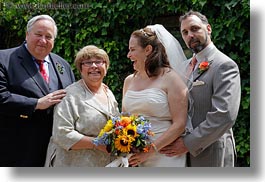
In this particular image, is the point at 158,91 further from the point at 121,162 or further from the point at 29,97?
the point at 29,97

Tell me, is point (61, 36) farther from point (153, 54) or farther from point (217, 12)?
point (217, 12)

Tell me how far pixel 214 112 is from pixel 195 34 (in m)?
0.52

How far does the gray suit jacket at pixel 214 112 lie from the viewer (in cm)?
245

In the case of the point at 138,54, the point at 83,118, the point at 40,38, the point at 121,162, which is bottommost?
the point at 121,162

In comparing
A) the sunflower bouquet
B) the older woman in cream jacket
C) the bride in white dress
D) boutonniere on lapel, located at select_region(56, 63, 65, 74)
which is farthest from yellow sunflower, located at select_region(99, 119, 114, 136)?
boutonniere on lapel, located at select_region(56, 63, 65, 74)

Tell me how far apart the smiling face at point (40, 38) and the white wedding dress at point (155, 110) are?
59 centimetres

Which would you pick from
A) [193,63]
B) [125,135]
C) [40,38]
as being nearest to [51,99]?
[40,38]

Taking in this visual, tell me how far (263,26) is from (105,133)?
121 centimetres

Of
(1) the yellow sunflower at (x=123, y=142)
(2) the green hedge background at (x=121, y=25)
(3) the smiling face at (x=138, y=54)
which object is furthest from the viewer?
(2) the green hedge background at (x=121, y=25)

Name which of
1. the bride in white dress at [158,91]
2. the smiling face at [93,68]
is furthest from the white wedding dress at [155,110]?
the smiling face at [93,68]

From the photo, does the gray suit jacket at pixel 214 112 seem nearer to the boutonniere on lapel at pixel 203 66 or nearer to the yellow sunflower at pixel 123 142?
the boutonniere on lapel at pixel 203 66

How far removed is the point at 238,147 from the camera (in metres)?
3.00

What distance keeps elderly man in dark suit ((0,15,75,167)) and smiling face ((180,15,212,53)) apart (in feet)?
2.68

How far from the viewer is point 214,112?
2.45m
